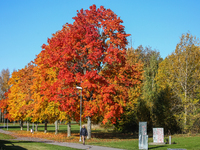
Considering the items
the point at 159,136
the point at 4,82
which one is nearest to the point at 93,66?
the point at 159,136

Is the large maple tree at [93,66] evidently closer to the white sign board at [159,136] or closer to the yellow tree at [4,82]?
the white sign board at [159,136]

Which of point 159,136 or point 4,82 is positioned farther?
point 4,82

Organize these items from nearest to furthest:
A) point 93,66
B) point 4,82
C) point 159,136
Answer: point 159,136
point 93,66
point 4,82

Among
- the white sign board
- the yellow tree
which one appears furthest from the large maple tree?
the yellow tree

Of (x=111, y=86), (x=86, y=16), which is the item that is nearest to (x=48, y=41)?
(x=86, y=16)

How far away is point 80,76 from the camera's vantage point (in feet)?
94.0

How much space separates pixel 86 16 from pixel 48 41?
8.82 meters

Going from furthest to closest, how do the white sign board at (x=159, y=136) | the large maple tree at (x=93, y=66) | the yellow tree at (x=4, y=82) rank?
1. the yellow tree at (x=4, y=82)
2. the large maple tree at (x=93, y=66)
3. the white sign board at (x=159, y=136)

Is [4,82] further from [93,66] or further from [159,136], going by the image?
[159,136]

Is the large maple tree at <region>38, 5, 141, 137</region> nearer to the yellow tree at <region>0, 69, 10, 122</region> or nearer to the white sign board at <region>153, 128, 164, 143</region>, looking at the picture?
the white sign board at <region>153, 128, 164, 143</region>

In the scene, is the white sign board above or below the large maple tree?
below

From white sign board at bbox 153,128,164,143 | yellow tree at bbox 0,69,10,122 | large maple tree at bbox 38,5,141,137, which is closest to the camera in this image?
white sign board at bbox 153,128,164,143

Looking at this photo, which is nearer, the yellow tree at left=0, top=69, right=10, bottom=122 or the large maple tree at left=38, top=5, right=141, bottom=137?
the large maple tree at left=38, top=5, right=141, bottom=137

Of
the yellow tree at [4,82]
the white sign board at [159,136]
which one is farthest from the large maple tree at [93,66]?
the yellow tree at [4,82]
